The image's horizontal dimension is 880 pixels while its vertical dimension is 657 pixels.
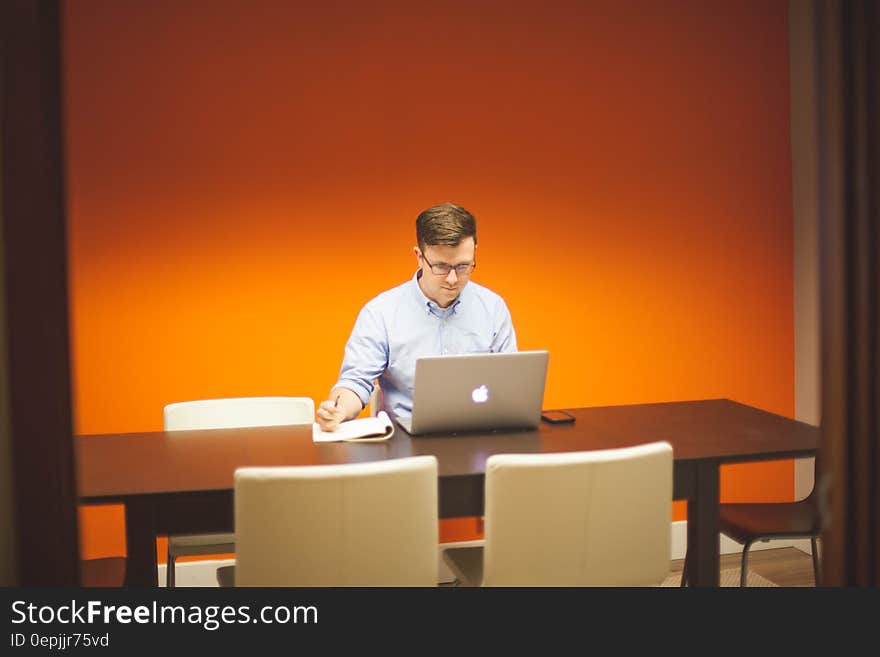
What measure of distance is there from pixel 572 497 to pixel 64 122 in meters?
1.42

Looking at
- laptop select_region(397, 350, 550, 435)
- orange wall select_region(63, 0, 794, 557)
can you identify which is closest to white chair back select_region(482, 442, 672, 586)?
laptop select_region(397, 350, 550, 435)

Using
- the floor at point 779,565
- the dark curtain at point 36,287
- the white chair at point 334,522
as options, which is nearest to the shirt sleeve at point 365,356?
the white chair at point 334,522

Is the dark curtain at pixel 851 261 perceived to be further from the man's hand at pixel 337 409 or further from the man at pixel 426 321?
the man at pixel 426 321

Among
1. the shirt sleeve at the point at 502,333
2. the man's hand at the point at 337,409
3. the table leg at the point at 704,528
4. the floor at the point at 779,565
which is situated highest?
the shirt sleeve at the point at 502,333

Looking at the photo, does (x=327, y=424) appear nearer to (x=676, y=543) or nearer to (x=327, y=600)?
(x=327, y=600)

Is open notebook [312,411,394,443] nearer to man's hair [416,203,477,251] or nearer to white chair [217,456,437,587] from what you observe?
white chair [217,456,437,587]

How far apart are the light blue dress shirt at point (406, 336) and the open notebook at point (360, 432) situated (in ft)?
1.36

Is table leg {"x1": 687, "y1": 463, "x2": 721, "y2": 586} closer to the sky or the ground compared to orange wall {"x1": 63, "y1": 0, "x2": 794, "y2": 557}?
closer to the ground

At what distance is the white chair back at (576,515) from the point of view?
6.57ft

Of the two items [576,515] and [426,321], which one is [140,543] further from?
[426,321]

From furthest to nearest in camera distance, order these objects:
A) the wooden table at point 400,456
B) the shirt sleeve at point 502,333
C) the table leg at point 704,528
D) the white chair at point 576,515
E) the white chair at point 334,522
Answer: the shirt sleeve at point 502,333, the table leg at point 704,528, the wooden table at point 400,456, the white chair at point 576,515, the white chair at point 334,522

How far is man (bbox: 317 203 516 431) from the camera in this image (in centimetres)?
308

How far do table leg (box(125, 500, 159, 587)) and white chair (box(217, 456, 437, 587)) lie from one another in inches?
15.5

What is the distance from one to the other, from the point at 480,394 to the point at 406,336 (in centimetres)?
78
